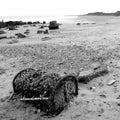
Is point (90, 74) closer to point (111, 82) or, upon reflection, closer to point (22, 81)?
point (111, 82)

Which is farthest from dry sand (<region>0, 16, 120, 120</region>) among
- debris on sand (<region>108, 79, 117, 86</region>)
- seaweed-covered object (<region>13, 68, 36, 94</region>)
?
seaweed-covered object (<region>13, 68, 36, 94</region>)

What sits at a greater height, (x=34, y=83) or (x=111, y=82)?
(x=34, y=83)

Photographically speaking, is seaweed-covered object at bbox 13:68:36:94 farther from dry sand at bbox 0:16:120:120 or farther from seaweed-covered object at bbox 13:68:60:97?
dry sand at bbox 0:16:120:120

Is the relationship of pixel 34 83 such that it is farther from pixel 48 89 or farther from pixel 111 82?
pixel 111 82

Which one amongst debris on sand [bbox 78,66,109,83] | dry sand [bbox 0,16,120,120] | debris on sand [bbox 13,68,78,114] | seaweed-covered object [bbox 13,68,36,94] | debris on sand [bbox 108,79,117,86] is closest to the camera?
debris on sand [bbox 13,68,78,114]

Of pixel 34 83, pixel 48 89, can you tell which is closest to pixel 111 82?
pixel 48 89

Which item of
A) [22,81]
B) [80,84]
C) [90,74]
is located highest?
[22,81]

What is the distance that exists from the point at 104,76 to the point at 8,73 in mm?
3382

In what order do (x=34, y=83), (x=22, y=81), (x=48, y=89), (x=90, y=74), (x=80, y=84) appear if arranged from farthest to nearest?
(x=90, y=74) < (x=80, y=84) < (x=22, y=81) < (x=34, y=83) < (x=48, y=89)

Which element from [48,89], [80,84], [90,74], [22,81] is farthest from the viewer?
[90,74]

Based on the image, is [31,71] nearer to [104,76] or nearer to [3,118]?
[3,118]

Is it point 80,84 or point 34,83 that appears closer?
point 34,83

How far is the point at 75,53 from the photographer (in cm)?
856

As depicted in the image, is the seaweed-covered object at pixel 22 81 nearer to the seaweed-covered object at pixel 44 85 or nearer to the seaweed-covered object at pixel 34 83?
the seaweed-covered object at pixel 34 83
